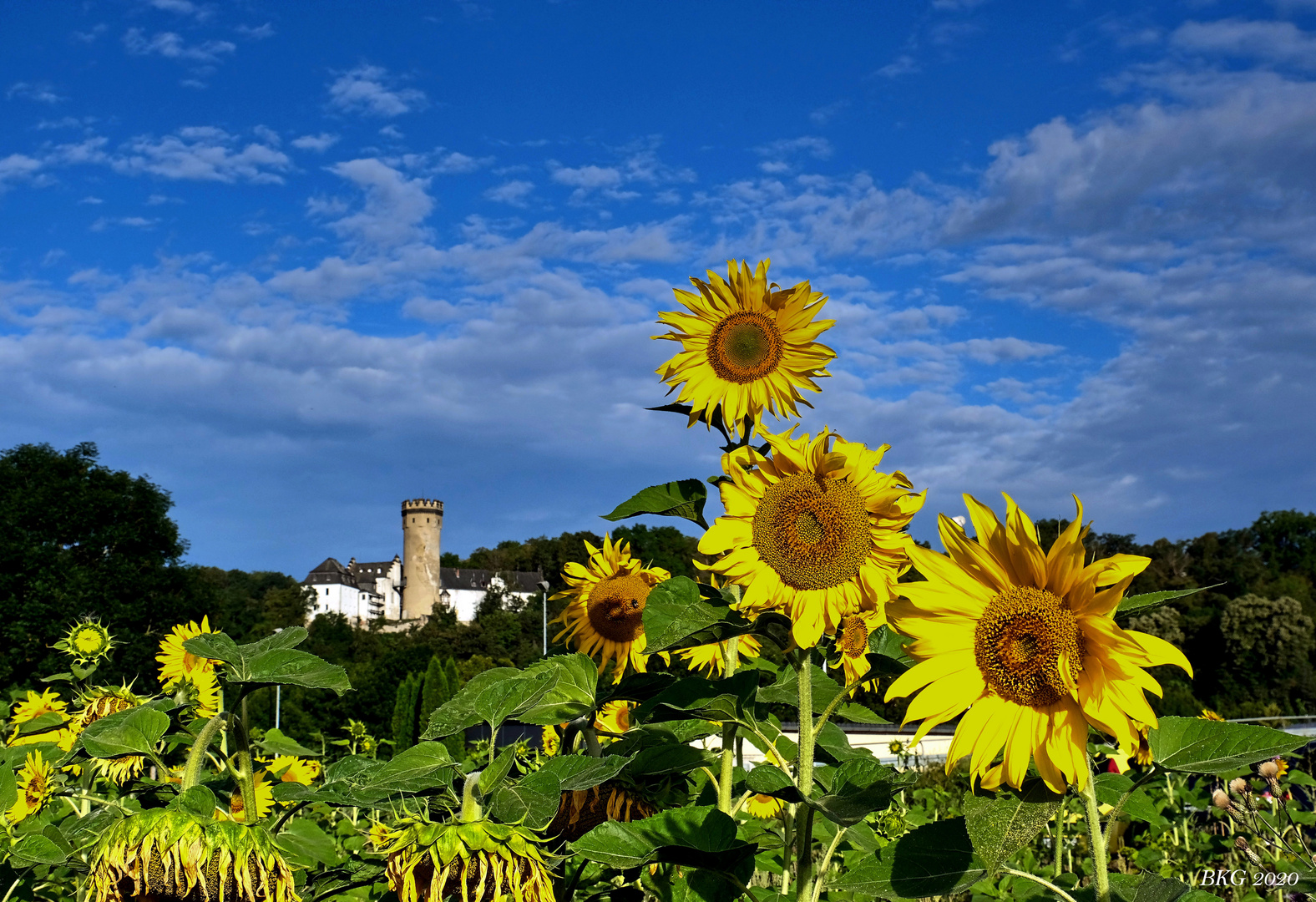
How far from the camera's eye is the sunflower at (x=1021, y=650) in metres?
1.53

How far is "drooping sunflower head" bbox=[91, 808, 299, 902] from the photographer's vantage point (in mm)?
1430

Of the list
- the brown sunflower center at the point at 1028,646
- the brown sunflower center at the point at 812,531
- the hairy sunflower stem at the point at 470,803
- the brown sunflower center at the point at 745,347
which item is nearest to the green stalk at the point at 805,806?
the brown sunflower center at the point at 812,531

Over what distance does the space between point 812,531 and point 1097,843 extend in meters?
0.97

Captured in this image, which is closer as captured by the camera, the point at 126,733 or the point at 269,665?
the point at 269,665

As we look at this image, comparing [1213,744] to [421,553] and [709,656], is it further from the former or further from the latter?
[421,553]

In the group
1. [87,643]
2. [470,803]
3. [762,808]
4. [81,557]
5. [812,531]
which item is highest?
[81,557]

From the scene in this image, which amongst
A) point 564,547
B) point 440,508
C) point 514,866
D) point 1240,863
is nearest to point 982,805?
point 514,866

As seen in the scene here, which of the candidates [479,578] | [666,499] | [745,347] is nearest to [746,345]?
[745,347]

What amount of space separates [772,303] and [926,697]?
5.36 ft

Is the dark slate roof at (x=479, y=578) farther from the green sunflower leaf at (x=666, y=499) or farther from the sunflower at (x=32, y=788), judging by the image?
the green sunflower leaf at (x=666, y=499)

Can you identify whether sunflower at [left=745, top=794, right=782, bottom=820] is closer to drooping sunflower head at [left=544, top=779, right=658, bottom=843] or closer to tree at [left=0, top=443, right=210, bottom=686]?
drooping sunflower head at [left=544, top=779, right=658, bottom=843]

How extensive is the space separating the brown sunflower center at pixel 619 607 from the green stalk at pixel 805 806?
1.37 m

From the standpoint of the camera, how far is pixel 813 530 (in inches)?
94.3

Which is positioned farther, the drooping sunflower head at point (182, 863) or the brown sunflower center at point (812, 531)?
the brown sunflower center at point (812, 531)
